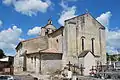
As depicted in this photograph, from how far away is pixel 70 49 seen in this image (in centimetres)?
4297

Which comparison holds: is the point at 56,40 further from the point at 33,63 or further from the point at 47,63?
the point at 33,63

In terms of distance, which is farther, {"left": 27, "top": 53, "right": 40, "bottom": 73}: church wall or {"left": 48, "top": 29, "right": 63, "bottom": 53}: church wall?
{"left": 48, "top": 29, "right": 63, "bottom": 53}: church wall

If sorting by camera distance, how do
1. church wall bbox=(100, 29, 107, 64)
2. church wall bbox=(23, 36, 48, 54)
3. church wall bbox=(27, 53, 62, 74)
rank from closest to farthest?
church wall bbox=(27, 53, 62, 74), church wall bbox=(100, 29, 107, 64), church wall bbox=(23, 36, 48, 54)

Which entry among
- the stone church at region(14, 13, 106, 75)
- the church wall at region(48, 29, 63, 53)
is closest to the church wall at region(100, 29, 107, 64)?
the stone church at region(14, 13, 106, 75)

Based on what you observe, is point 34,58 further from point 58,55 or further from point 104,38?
point 104,38

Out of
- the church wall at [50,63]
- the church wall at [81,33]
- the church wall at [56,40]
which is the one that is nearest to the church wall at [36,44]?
the church wall at [56,40]

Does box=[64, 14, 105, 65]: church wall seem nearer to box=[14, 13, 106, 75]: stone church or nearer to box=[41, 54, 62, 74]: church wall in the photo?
box=[14, 13, 106, 75]: stone church

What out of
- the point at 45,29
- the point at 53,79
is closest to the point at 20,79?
the point at 53,79

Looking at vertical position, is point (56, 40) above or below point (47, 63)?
above

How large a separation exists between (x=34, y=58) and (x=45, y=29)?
63.5 feet

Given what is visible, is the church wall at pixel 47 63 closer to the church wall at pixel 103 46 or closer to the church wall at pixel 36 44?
the church wall at pixel 36 44

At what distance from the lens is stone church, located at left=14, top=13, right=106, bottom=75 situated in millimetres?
42375

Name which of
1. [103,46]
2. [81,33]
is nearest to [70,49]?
[81,33]

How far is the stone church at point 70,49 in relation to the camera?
139 ft
